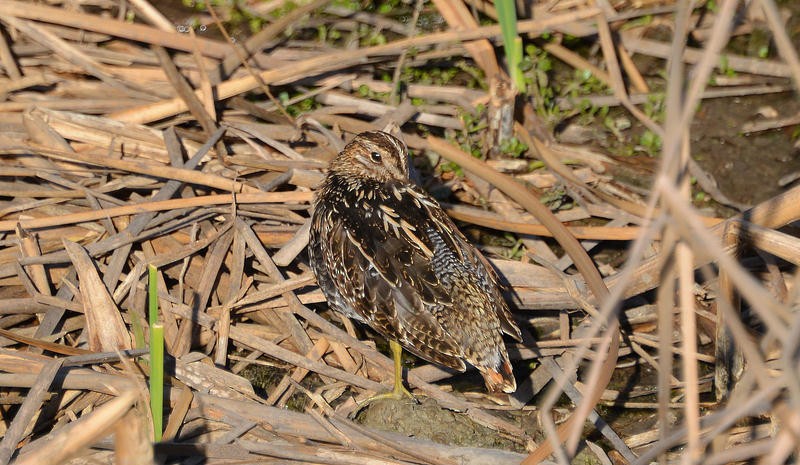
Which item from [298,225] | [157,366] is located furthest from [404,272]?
[157,366]

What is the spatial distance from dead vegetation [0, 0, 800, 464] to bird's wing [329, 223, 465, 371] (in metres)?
0.44

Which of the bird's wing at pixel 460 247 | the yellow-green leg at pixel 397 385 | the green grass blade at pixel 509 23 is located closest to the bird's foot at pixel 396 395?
the yellow-green leg at pixel 397 385

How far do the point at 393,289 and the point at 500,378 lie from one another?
0.74 meters

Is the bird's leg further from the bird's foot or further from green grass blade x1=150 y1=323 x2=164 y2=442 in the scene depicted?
green grass blade x1=150 y1=323 x2=164 y2=442

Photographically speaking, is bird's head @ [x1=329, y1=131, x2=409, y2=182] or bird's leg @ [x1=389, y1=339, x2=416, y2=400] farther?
bird's head @ [x1=329, y1=131, x2=409, y2=182]

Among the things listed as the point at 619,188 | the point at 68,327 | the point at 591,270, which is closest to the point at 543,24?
the point at 619,188

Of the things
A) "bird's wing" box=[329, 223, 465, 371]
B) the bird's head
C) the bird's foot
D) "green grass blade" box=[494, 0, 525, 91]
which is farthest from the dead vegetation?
"green grass blade" box=[494, 0, 525, 91]

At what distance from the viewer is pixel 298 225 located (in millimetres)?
5926

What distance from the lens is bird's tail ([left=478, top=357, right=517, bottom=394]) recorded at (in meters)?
4.79

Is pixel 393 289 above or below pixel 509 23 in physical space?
below

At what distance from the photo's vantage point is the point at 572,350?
544cm

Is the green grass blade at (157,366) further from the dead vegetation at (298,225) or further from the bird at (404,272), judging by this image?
the bird at (404,272)

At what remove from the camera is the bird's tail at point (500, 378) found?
4.79 metres

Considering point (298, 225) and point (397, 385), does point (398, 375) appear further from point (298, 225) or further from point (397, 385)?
point (298, 225)
